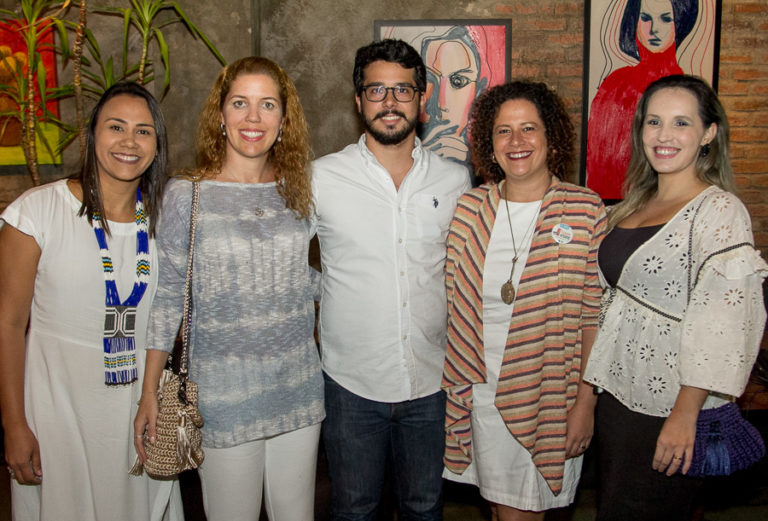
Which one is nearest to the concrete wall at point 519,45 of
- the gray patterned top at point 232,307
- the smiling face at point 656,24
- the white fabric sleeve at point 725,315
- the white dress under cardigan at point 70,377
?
the smiling face at point 656,24

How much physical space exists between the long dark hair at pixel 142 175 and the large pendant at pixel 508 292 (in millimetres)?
1270

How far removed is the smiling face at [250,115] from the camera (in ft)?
6.57

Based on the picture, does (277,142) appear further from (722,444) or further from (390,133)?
(722,444)

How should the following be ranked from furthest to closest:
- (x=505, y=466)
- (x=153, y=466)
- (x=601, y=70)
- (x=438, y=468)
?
1. (x=601, y=70)
2. (x=438, y=468)
3. (x=505, y=466)
4. (x=153, y=466)

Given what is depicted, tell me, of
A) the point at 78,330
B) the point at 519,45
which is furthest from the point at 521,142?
the point at 519,45

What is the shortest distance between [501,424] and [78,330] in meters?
1.50

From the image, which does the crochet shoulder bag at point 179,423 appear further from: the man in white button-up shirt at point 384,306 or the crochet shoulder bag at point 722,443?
the crochet shoulder bag at point 722,443

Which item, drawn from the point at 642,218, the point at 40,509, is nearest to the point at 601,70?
the point at 642,218

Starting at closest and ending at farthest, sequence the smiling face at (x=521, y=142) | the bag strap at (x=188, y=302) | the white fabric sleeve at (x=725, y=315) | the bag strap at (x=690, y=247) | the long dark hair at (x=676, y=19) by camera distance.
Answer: the white fabric sleeve at (x=725, y=315) < the bag strap at (x=690, y=247) < the bag strap at (x=188, y=302) < the smiling face at (x=521, y=142) < the long dark hair at (x=676, y=19)

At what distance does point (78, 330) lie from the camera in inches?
76.8

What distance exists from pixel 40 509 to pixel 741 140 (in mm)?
4592

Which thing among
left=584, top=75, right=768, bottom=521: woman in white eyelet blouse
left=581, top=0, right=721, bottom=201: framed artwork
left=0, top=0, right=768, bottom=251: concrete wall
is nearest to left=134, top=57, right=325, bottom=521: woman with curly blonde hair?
left=584, top=75, right=768, bottom=521: woman in white eyelet blouse

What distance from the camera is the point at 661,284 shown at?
6.03 ft

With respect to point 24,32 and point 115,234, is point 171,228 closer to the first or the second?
point 115,234
